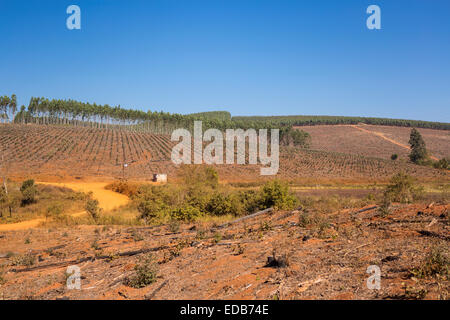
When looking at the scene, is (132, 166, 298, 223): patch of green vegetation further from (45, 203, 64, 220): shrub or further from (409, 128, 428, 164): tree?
(409, 128, 428, 164): tree

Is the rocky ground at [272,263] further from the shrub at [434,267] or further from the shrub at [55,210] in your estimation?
the shrub at [55,210]

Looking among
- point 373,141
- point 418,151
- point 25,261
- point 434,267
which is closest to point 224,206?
point 25,261

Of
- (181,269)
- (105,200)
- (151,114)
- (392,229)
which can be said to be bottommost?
(105,200)

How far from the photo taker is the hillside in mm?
46344

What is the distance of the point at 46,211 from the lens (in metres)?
20.9

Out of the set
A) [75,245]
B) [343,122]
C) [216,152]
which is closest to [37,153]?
[216,152]

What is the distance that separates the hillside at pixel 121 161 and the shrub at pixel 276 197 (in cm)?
2928

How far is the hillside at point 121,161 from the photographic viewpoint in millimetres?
46344

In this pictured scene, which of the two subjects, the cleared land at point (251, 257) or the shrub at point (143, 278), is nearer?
the cleared land at point (251, 257)

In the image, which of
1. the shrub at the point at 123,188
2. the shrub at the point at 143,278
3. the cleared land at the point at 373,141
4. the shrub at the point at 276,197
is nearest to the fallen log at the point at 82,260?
the shrub at the point at 143,278

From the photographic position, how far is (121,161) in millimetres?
53688

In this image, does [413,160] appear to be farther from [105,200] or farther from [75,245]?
[75,245]

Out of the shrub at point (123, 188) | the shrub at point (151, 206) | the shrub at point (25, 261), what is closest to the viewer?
the shrub at point (25, 261)

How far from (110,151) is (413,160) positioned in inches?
2772
